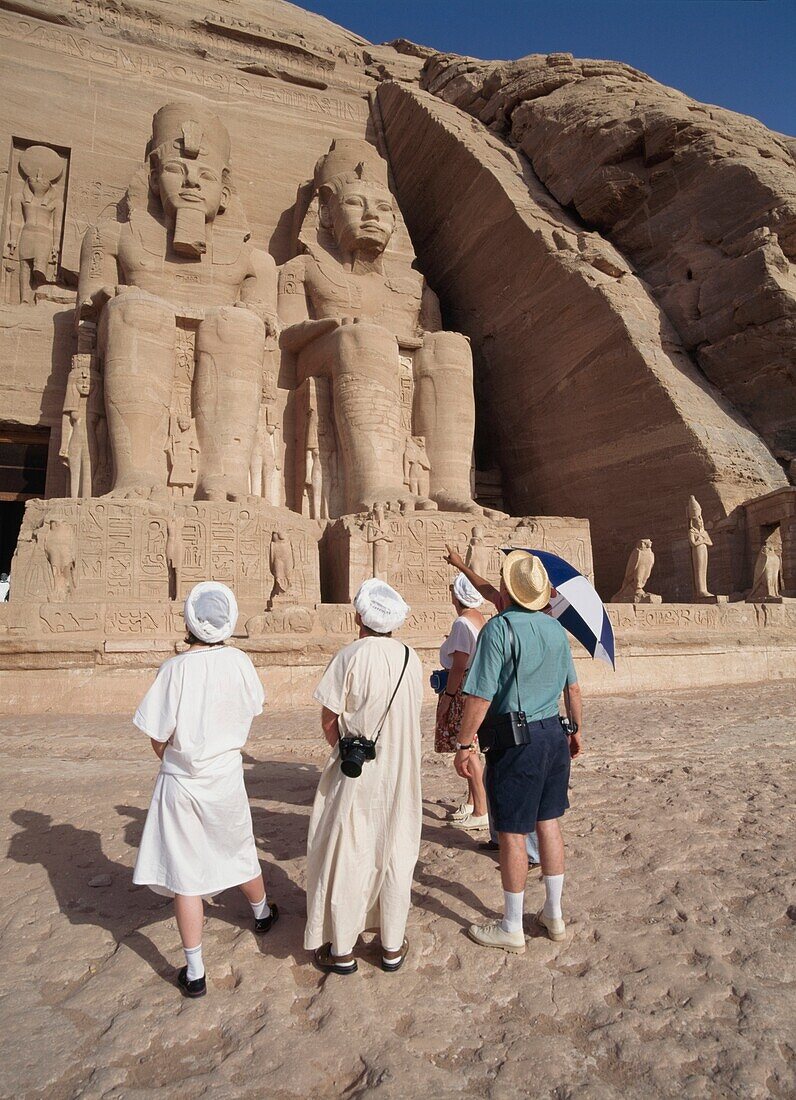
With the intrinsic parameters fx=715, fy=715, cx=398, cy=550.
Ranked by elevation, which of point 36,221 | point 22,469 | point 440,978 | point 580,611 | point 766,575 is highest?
point 36,221

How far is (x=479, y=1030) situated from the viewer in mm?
1480

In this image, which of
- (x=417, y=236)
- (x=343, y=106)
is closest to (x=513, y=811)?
(x=417, y=236)

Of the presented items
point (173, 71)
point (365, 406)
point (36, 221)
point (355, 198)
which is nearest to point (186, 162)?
point (355, 198)

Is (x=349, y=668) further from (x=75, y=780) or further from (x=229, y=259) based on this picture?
(x=229, y=259)

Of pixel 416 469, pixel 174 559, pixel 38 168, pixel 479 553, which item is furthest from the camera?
pixel 38 168

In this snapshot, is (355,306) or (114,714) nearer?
(114,714)

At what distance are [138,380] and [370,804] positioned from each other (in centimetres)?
675

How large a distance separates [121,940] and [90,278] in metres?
8.48

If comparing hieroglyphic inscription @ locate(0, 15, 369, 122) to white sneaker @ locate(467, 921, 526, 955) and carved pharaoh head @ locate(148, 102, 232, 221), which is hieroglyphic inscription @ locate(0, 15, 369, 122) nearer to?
carved pharaoh head @ locate(148, 102, 232, 221)

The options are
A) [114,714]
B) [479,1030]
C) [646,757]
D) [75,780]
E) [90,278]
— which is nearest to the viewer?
[479,1030]

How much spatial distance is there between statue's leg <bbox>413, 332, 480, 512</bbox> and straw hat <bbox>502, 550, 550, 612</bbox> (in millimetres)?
6749

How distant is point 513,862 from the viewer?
1852 mm

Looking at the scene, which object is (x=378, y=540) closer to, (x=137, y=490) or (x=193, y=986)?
(x=137, y=490)

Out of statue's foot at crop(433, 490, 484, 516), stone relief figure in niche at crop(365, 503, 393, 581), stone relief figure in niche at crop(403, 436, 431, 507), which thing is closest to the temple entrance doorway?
stone relief figure in niche at crop(403, 436, 431, 507)
